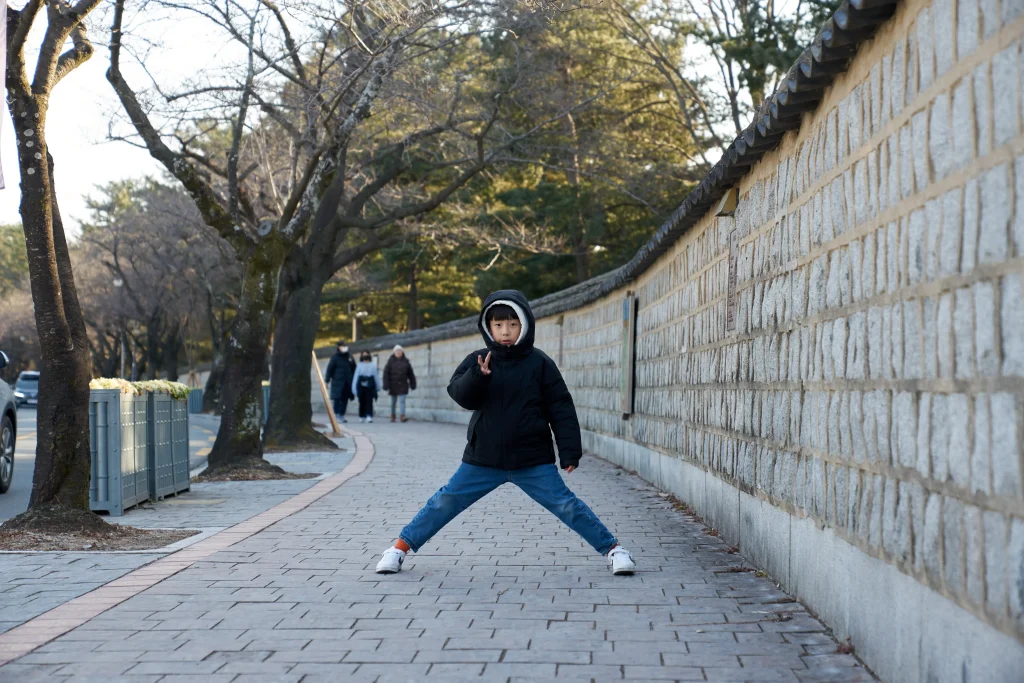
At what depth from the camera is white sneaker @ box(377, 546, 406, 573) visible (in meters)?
6.72

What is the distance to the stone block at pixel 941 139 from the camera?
3.75 meters

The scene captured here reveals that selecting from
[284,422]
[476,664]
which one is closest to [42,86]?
[476,664]

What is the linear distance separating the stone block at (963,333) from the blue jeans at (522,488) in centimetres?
338

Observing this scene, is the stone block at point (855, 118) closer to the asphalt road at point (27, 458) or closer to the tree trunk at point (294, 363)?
the asphalt road at point (27, 458)

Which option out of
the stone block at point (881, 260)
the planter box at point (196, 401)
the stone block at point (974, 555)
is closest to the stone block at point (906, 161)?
the stone block at point (881, 260)

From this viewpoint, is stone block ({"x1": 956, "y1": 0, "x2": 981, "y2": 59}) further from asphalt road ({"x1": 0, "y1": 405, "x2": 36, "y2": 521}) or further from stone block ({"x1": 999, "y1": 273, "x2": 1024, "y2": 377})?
asphalt road ({"x1": 0, "y1": 405, "x2": 36, "y2": 521})

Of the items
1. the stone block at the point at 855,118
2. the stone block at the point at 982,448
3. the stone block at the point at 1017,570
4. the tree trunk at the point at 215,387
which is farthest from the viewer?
the tree trunk at the point at 215,387

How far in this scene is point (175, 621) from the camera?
549 cm

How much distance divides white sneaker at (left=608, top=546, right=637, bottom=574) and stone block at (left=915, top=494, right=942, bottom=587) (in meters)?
2.78

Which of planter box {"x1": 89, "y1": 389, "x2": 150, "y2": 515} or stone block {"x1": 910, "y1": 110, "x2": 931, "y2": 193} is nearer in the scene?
stone block {"x1": 910, "y1": 110, "x2": 931, "y2": 193}

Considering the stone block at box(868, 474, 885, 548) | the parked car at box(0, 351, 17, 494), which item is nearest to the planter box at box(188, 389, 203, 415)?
the parked car at box(0, 351, 17, 494)

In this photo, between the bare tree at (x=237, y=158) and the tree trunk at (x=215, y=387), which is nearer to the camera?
the bare tree at (x=237, y=158)

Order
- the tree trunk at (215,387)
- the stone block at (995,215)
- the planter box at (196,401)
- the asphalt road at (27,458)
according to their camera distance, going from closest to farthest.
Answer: the stone block at (995,215), the asphalt road at (27,458), the tree trunk at (215,387), the planter box at (196,401)

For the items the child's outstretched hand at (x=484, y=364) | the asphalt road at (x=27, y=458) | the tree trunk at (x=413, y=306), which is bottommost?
the asphalt road at (x=27, y=458)
